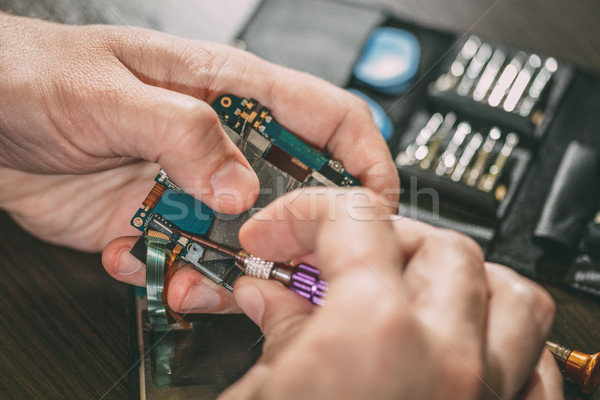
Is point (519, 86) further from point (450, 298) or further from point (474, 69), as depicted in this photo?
point (450, 298)

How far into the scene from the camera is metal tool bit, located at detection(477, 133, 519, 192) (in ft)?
3.04

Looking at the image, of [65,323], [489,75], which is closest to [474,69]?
[489,75]

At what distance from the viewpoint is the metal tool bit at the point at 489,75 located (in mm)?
1061

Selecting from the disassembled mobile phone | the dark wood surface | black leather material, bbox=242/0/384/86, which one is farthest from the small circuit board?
black leather material, bbox=242/0/384/86

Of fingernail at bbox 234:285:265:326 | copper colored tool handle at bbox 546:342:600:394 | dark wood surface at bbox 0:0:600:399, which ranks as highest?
copper colored tool handle at bbox 546:342:600:394

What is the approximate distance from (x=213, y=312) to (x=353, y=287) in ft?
1.33

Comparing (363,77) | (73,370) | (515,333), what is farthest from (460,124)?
(73,370)

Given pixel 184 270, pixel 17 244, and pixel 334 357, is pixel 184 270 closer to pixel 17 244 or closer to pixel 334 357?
pixel 17 244

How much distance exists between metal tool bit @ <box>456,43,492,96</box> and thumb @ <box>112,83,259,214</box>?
619 mm

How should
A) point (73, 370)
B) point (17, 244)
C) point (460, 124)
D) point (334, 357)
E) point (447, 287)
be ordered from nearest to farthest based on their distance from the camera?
point (334, 357) < point (447, 287) < point (73, 370) < point (17, 244) < point (460, 124)

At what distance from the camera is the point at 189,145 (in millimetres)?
618

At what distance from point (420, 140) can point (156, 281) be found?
62 cm

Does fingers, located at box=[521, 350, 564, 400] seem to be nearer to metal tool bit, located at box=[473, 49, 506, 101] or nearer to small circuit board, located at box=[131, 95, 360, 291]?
small circuit board, located at box=[131, 95, 360, 291]

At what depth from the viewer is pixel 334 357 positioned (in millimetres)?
384
